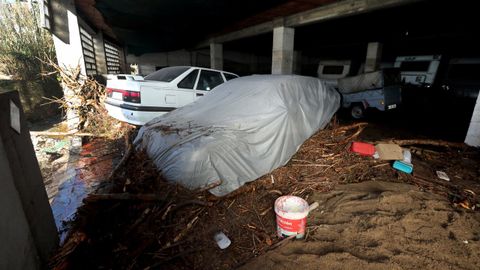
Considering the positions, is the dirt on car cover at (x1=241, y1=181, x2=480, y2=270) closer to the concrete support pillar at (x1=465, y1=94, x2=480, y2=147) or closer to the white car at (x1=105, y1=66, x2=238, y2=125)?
the concrete support pillar at (x1=465, y1=94, x2=480, y2=147)

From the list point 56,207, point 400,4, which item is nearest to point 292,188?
point 56,207

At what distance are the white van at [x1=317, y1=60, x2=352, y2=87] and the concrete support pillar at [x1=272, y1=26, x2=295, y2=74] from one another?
194 centimetres

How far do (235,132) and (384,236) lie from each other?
197 cm

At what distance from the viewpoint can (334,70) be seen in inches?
421

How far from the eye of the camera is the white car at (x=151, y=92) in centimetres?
503

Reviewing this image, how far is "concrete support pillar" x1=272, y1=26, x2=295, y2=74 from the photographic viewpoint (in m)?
9.47

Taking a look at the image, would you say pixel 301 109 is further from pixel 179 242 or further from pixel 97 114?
pixel 97 114

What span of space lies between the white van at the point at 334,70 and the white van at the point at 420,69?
8.32 ft

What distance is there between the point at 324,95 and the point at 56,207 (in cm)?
513

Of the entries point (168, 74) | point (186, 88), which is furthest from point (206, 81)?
point (168, 74)

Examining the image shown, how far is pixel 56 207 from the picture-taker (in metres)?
3.29

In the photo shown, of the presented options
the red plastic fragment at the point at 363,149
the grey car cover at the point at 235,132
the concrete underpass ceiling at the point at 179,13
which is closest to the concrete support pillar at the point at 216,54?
the concrete underpass ceiling at the point at 179,13

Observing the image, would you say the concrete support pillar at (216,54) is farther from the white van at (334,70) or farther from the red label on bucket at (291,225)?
the red label on bucket at (291,225)

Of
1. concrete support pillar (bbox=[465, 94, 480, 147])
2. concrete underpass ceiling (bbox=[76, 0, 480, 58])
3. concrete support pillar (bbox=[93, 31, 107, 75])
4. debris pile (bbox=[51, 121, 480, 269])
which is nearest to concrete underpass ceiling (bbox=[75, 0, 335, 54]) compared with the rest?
concrete underpass ceiling (bbox=[76, 0, 480, 58])
